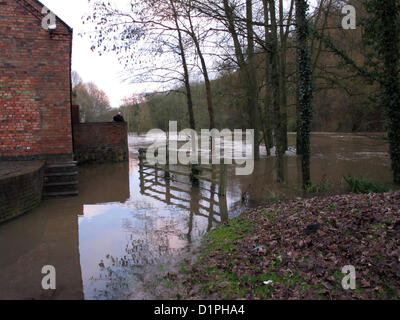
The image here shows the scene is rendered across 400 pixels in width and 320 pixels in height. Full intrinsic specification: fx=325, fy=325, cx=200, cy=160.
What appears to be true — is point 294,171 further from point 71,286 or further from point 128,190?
point 71,286

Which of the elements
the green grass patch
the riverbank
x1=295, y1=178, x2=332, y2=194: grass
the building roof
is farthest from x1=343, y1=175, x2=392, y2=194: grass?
the building roof

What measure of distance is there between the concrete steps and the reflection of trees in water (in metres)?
2.62

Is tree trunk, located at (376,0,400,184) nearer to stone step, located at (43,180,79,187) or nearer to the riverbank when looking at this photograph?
the riverbank

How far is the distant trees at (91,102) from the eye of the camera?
203ft

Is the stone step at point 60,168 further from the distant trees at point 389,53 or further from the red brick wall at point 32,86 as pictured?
the distant trees at point 389,53

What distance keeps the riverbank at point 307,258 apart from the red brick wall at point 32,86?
6.72 meters

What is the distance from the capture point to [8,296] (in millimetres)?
4281

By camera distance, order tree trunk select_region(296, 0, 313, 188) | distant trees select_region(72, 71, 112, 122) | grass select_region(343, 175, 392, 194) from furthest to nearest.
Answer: distant trees select_region(72, 71, 112, 122) → tree trunk select_region(296, 0, 313, 188) → grass select_region(343, 175, 392, 194)

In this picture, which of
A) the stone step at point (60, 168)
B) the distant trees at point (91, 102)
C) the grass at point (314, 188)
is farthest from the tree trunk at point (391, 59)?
the distant trees at point (91, 102)

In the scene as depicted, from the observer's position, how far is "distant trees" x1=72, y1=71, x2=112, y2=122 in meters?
61.8
